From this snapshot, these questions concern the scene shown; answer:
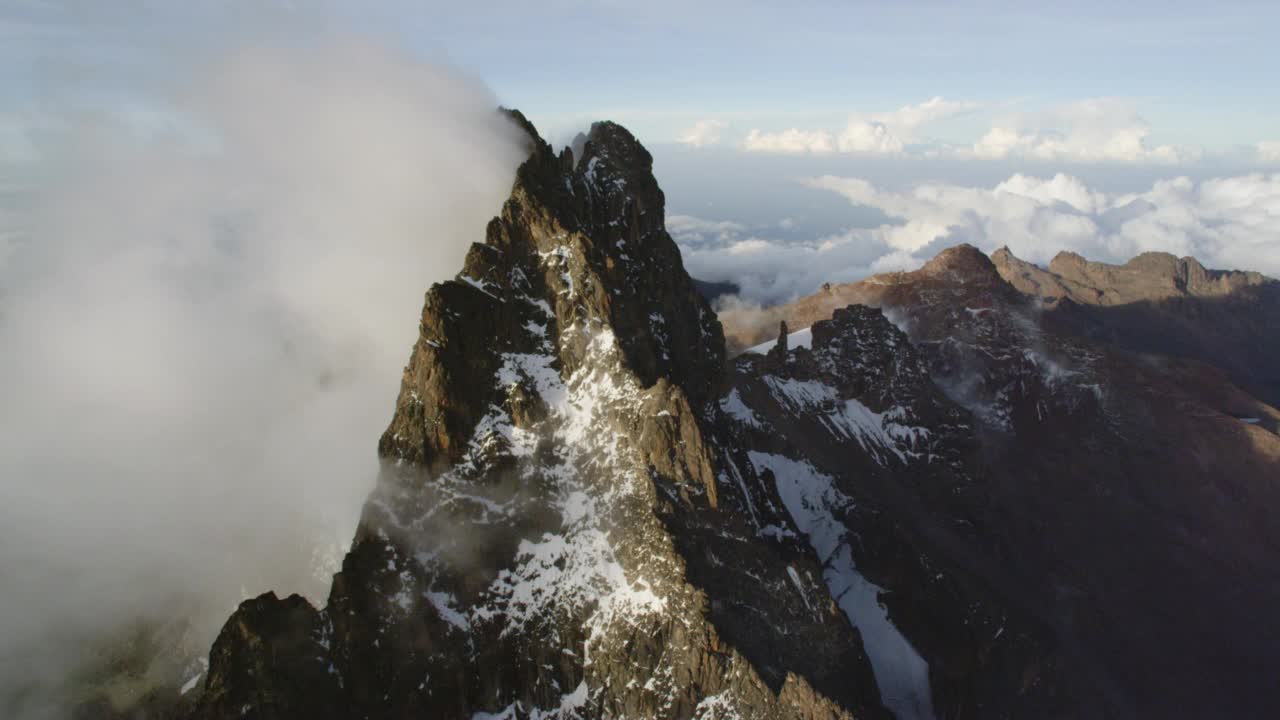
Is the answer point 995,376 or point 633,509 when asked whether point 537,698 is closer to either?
point 633,509

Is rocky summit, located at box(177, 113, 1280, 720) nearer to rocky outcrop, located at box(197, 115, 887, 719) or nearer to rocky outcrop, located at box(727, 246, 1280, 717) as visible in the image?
rocky outcrop, located at box(197, 115, 887, 719)

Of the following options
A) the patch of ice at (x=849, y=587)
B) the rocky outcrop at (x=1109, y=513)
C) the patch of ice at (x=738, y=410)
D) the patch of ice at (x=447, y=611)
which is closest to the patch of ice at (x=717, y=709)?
the patch of ice at (x=447, y=611)

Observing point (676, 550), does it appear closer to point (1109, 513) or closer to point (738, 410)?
point (738, 410)

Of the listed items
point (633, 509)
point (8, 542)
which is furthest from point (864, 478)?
point (8, 542)

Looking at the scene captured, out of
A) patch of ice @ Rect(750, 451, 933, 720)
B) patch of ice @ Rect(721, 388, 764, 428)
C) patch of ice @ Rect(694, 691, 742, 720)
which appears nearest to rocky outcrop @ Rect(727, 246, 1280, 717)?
patch of ice @ Rect(721, 388, 764, 428)

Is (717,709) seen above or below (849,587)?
above

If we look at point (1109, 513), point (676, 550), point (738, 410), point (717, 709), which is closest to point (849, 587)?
point (738, 410)

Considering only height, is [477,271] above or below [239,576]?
above

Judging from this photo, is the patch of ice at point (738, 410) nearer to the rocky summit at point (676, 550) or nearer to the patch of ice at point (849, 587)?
the rocky summit at point (676, 550)
